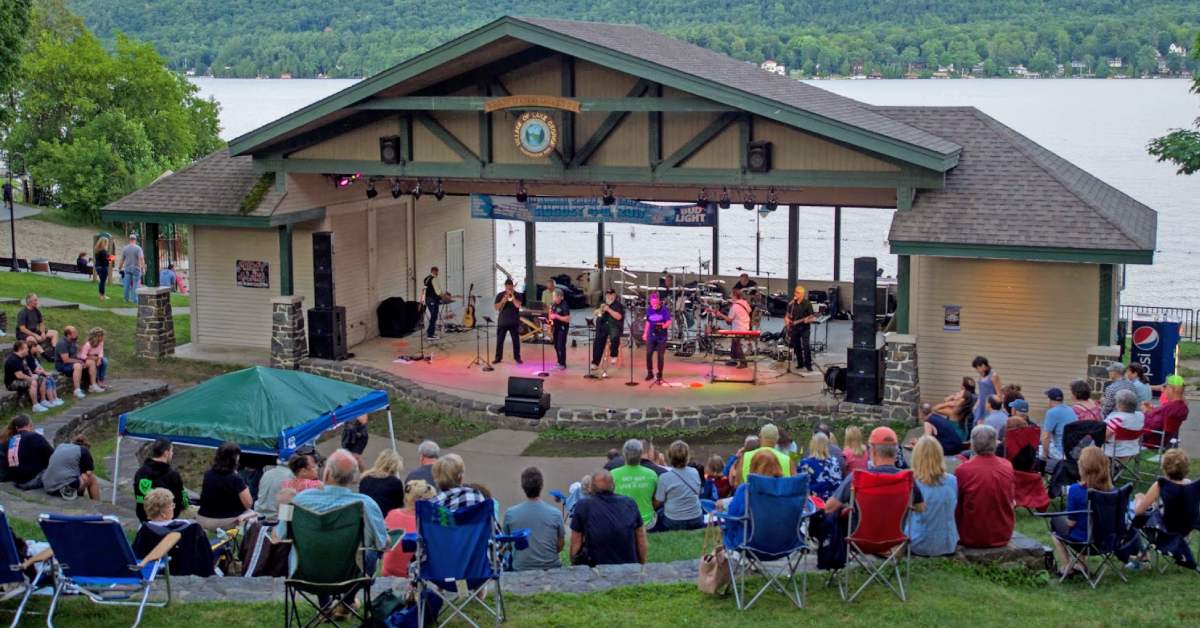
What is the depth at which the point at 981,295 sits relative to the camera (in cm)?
2052

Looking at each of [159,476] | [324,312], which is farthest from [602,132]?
[159,476]

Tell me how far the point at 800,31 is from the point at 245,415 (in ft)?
267

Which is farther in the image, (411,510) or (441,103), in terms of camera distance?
(441,103)

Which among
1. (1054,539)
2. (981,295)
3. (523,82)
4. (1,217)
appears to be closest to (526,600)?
(1054,539)

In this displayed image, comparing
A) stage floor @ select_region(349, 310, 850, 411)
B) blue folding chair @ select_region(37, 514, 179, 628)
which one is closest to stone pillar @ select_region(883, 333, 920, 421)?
stage floor @ select_region(349, 310, 850, 411)

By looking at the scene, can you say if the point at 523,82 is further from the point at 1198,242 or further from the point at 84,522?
the point at 1198,242

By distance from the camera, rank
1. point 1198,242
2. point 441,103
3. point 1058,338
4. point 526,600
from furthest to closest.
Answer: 1. point 1198,242
2. point 441,103
3. point 1058,338
4. point 526,600

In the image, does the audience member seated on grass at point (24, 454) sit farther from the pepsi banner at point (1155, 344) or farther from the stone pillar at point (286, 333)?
the pepsi banner at point (1155, 344)

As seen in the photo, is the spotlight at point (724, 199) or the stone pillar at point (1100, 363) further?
the spotlight at point (724, 199)

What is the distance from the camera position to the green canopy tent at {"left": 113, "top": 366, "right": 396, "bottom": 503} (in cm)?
1480

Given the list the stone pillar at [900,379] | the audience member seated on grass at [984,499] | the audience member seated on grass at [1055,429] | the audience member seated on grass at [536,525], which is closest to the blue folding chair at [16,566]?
the audience member seated on grass at [536,525]

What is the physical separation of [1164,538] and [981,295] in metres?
9.75

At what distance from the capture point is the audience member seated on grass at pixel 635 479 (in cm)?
1240

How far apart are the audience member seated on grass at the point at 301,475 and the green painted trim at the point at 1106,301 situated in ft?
39.2
